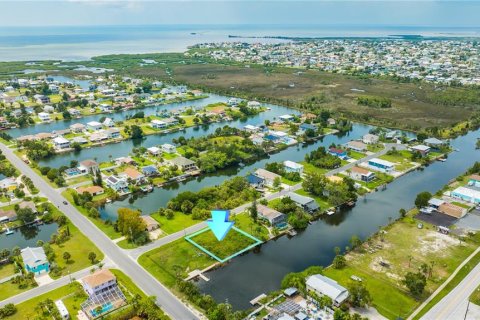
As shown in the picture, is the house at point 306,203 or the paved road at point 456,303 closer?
the paved road at point 456,303

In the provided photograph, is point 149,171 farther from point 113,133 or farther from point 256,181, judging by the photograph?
point 113,133

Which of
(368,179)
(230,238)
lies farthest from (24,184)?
(368,179)

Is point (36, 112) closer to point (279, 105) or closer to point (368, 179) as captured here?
point (279, 105)

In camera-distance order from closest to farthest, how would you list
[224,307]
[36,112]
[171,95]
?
1. [224,307]
2. [36,112]
3. [171,95]

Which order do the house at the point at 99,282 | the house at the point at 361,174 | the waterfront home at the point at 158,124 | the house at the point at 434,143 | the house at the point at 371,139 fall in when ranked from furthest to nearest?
the waterfront home at the point at 158,124 → the house at the point at 371,139 → the house at the point at 434,143 → the house at the point at 361,174 → the house at the point at 99,282

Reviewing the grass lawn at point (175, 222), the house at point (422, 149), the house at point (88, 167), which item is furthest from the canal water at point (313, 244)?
the house at point (88, 167)

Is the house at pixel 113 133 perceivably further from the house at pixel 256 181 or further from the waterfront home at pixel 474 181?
the waterfront home at pixel 474 181
